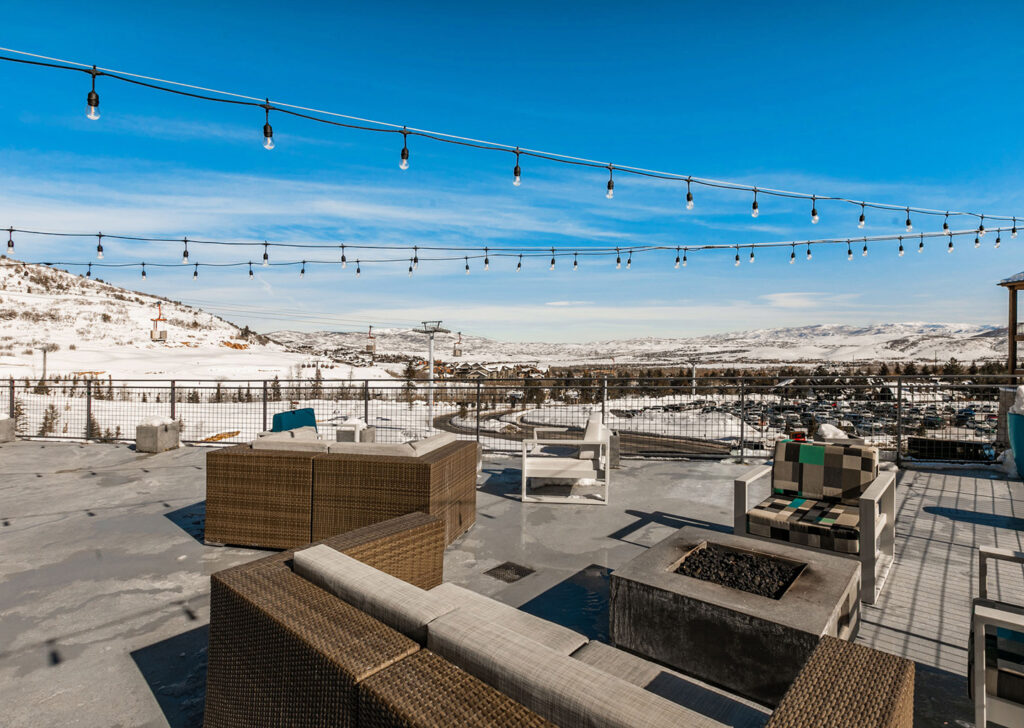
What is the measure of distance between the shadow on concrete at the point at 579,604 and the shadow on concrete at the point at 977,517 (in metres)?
3.34

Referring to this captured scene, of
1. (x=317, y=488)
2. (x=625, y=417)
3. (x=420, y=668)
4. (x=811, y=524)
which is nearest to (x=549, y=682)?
(x=420, y=668)

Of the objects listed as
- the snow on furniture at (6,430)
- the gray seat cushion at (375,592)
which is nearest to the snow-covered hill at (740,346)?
the snow on furniture at (6,430)

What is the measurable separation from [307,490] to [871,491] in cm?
358

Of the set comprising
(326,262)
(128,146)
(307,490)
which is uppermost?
(128,146)

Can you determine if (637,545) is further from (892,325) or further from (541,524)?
(892,325)

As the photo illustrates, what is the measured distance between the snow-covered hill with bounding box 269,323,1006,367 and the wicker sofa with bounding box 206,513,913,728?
4150 cm

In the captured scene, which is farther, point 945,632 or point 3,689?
point 945,632

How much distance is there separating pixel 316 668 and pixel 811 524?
3.00 m

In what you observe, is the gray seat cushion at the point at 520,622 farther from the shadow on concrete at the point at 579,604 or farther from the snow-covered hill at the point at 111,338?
the snow-covered hill at the point at 111,338

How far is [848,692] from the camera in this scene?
119cm

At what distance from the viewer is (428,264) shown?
1116cm

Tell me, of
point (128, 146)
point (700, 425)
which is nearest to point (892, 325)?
point (700, 425)

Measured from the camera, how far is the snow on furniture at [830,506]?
320cm

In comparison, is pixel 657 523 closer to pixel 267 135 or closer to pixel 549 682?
pixel 549 682
